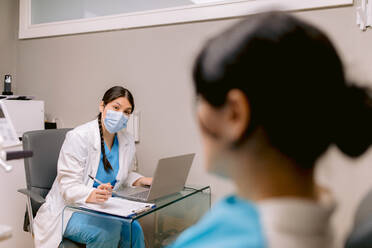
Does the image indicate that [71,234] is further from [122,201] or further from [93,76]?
[93,76]

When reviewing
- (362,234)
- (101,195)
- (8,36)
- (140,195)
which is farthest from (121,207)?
(8,36)

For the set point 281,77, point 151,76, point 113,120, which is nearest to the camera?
point 281,77

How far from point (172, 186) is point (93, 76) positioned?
1.22m

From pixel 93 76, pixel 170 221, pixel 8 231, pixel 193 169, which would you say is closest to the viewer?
pixel 8 231

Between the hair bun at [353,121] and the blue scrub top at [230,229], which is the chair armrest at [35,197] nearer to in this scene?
the blue scrub top at [230,229]

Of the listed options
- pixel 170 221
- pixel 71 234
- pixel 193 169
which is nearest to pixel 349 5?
pixel 193 169

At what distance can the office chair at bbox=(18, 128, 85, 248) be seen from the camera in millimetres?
1901

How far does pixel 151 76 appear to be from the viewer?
233cm

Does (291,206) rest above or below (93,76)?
below

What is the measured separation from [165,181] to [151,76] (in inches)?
36.0

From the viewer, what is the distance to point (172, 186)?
174 cm

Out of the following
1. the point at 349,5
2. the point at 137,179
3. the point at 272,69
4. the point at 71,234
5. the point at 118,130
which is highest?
the point at 349,5

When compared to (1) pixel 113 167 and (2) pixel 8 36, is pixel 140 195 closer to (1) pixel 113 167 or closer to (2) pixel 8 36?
(1) pixel 113 167

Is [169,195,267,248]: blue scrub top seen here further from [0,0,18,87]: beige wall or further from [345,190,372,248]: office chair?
[0,0,18,87]: beige wall
